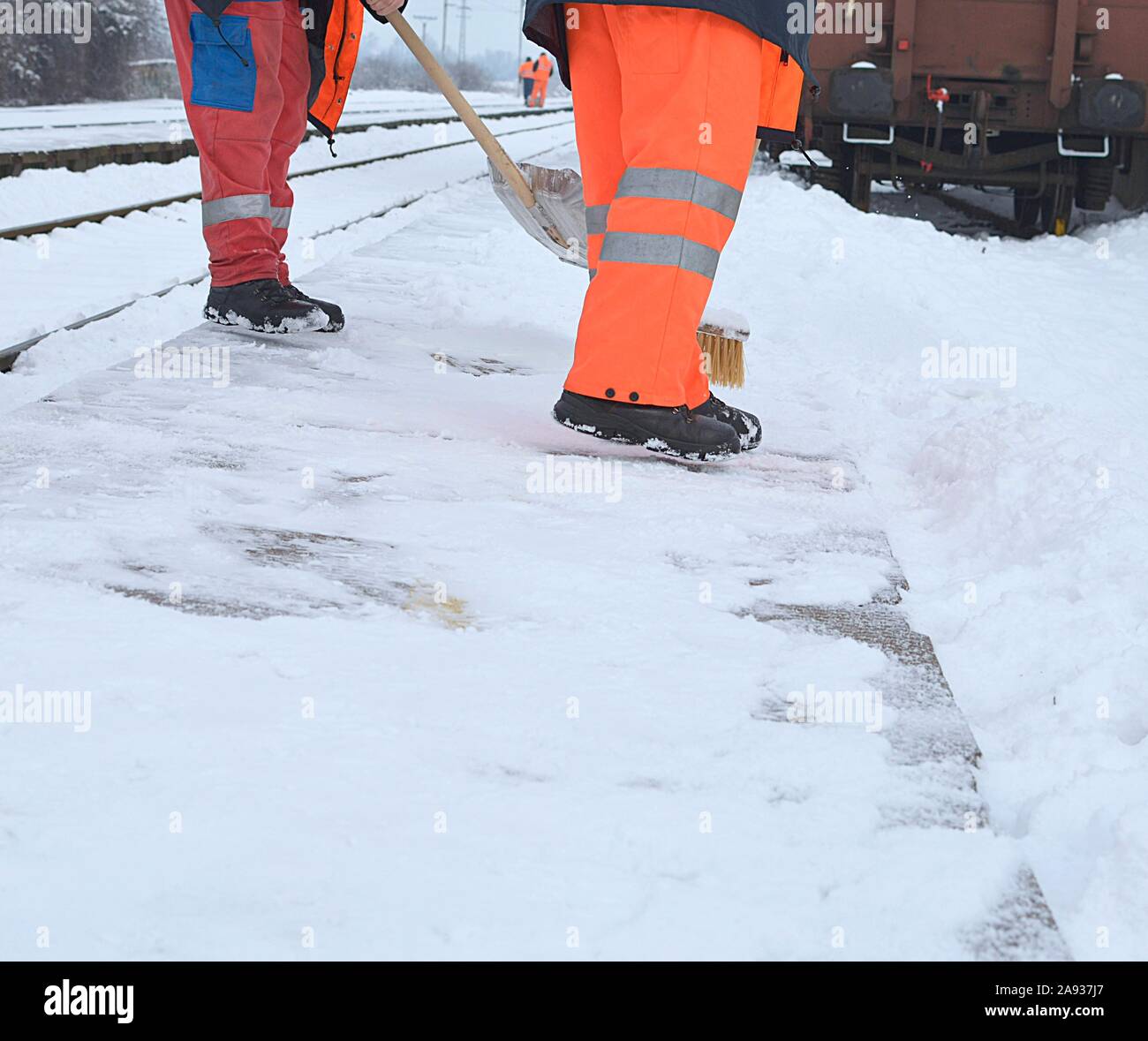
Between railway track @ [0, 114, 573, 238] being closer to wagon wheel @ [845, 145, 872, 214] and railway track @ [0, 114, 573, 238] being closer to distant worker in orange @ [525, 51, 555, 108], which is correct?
wagon wheel @ [845, 145, 872, 214]

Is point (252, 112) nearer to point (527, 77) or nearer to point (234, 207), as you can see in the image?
point (234, 207)

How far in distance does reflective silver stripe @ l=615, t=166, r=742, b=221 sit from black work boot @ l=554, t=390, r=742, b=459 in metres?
0.43

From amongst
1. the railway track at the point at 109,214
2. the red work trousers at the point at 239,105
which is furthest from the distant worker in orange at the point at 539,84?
the red work trousers at the point at 239,105

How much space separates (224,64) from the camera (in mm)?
3629

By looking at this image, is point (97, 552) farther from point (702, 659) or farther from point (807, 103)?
point (807, 103)

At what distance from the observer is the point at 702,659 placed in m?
1.79

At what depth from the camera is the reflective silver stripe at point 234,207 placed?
3.80 m

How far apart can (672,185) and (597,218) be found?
13.6 inches

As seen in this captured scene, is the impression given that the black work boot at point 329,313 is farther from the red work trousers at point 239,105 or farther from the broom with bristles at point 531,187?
the broom with bristles at point 531,187

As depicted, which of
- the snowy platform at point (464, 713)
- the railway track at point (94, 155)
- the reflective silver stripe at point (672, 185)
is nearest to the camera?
the snowy platform at point (464, 713)

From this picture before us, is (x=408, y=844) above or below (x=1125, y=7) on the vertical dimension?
below
